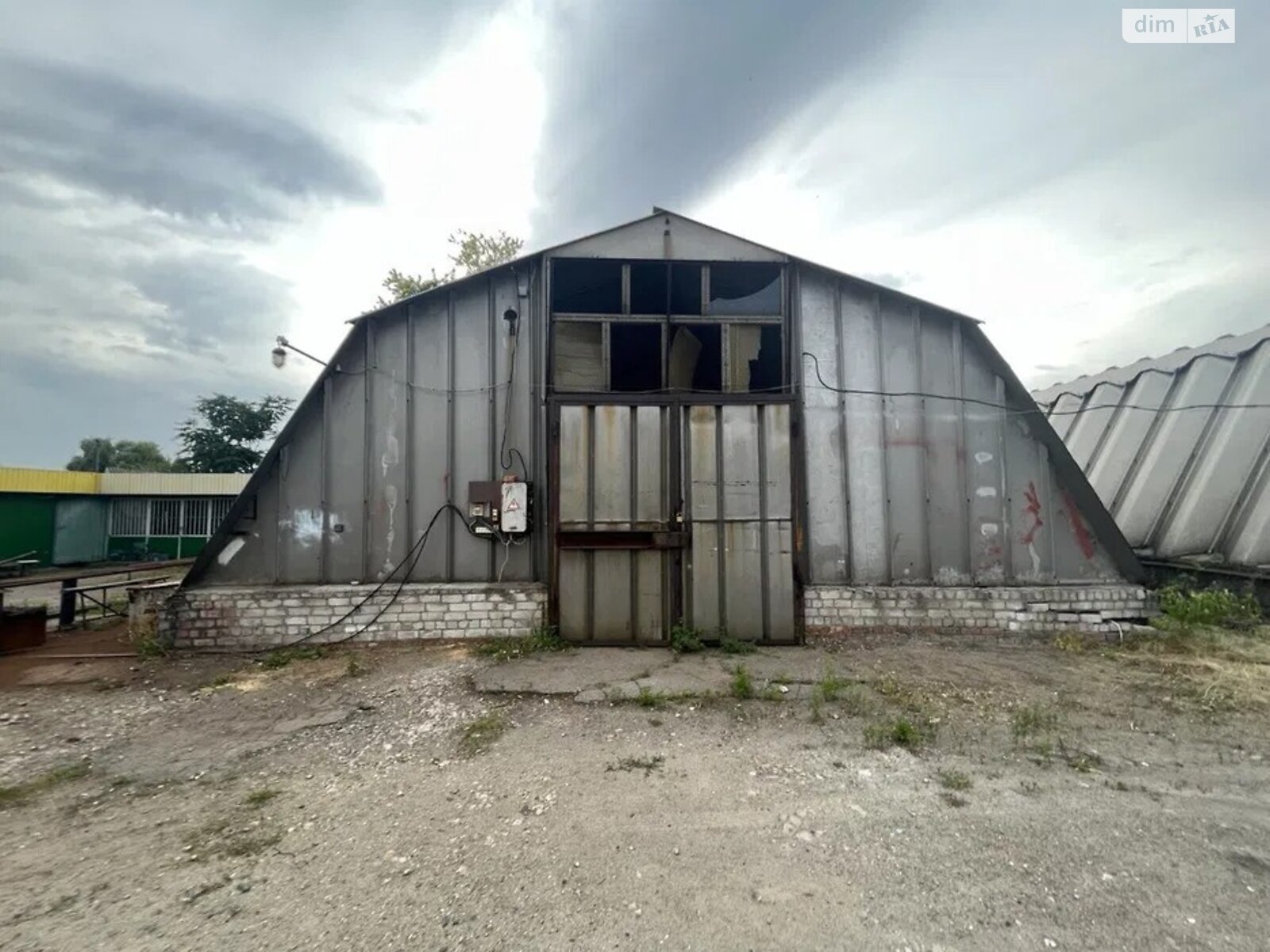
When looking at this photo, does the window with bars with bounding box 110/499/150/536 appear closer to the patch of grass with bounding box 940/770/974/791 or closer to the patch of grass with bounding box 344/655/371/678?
the patch of grass with bounding box 344/655/371/678

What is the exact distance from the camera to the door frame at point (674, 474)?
6191mm

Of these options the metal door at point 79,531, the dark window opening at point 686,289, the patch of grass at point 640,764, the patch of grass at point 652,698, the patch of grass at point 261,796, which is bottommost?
the patch of grass at point 261,796

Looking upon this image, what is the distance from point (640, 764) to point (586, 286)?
5.66 metres

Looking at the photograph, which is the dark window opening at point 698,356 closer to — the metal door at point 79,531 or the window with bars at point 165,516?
the window with bars at point 165,516

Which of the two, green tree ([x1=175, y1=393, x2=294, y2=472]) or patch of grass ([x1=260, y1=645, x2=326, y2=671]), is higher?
green tree ([x1=175, y1=393, x2=294, y2=472])

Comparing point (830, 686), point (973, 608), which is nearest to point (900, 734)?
point (830, 686)

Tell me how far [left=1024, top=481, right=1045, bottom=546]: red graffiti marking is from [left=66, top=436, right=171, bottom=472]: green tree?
6034 centimetres

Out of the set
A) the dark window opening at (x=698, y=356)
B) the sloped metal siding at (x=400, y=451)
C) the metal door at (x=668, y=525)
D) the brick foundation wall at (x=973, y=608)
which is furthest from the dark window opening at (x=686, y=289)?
the brick foundation wall at (x=973, y=608)

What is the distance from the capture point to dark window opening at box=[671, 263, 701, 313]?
682cm

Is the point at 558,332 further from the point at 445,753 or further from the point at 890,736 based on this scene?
the point at 890,736

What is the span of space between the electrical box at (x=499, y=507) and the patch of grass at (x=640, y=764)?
11.1ft

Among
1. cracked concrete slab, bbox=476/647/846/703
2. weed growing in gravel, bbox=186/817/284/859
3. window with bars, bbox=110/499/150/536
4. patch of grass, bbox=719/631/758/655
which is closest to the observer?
weed growing in gravel, bbox=186/817/284/859

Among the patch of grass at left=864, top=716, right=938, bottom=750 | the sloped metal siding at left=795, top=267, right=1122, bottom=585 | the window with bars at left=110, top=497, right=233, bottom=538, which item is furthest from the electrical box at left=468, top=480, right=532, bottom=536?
the window with bars at left=110, top=497, right=233, bottom=538

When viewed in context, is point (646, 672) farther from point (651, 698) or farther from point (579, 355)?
point (579, 355)
